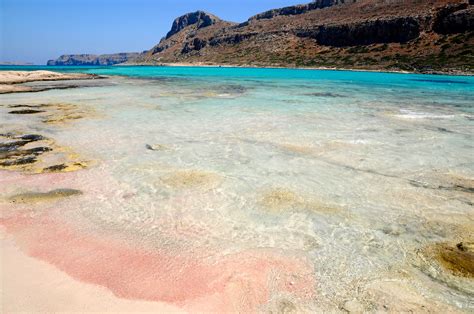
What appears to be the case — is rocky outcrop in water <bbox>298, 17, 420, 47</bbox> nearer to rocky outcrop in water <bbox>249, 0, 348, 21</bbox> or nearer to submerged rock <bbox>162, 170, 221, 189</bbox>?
rocky outcrop in water <bbox>249, 0, 348, 21</bbox>

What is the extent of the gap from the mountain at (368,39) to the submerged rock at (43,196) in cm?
6938

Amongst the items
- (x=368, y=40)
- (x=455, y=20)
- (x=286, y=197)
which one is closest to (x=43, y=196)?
(x=286, y=197)

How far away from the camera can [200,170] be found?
9.56 metres

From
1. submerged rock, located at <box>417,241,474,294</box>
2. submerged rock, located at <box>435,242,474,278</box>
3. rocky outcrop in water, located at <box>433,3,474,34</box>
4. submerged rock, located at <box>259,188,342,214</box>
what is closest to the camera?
submerged rock, located at <box>417,241,474,294</box>

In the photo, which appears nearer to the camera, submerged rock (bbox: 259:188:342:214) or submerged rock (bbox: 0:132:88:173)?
submerged rock (bbox: 259:188:342:214)

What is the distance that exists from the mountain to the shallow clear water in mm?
61739

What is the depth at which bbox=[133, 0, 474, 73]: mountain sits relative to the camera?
7356cm

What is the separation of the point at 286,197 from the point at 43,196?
5.30 meters

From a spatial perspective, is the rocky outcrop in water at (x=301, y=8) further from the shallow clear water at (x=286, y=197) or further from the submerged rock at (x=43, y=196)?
the submerged rock at (x=43, y=196)

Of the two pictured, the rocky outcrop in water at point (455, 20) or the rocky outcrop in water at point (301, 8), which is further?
the rocky outcrop in water at point (301, 8)

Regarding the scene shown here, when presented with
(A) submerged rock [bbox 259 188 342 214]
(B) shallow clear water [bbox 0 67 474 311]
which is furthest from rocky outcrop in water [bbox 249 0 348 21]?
(A) submerged rock [bbox 259 188 342 214]

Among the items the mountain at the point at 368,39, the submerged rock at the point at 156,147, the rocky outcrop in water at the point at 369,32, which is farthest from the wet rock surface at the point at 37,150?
the rocky outcrop in water at the point at 369,32

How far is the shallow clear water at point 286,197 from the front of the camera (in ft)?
17.2

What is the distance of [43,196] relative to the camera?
7.66 meters
